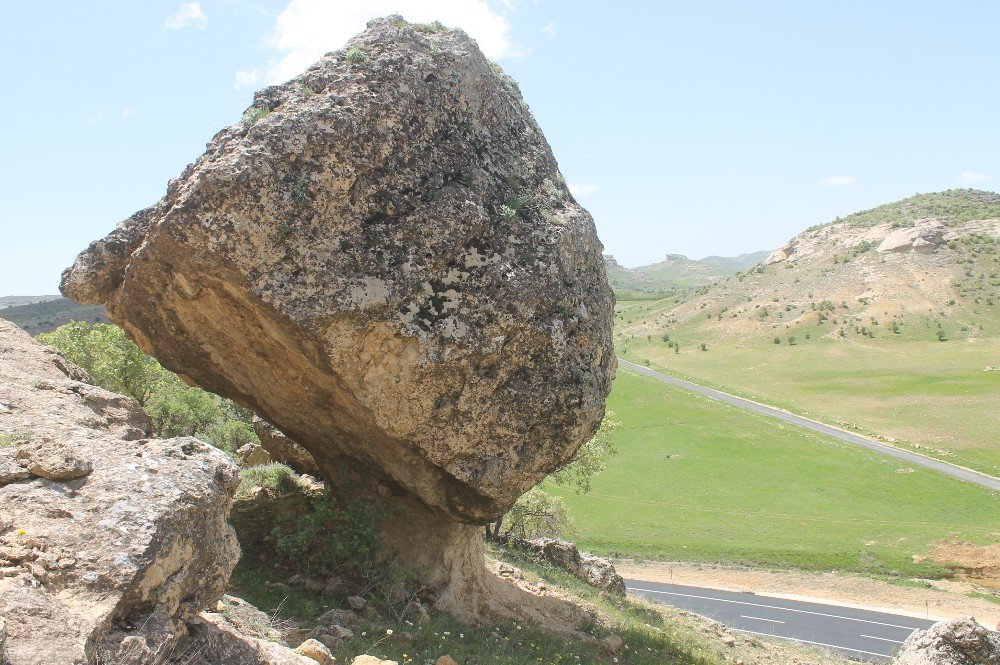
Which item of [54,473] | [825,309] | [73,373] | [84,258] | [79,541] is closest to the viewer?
[79,541]

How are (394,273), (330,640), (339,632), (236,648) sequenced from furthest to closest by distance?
(394,273) → (339,632) → (330,640) → (236,648)

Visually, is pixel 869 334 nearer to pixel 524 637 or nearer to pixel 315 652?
pixel 524 637

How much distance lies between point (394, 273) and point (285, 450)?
11.7m

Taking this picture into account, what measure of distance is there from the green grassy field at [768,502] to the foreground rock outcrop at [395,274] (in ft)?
107

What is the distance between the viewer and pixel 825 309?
369 ft

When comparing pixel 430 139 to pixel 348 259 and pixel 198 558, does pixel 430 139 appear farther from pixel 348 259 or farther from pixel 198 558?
pixel 198 558

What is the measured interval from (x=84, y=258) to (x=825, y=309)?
380 feet

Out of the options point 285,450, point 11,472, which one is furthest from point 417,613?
point 285,450

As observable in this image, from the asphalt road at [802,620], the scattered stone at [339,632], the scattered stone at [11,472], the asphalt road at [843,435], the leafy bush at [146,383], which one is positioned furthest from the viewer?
the asphalt road at [843,435]

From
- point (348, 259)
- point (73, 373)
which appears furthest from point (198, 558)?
point (73, 373)

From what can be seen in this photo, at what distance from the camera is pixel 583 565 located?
23328 mm

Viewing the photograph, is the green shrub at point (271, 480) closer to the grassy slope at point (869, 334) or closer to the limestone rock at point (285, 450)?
the limestone rock at point (285, 450)

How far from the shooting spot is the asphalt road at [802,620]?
28.8 meters

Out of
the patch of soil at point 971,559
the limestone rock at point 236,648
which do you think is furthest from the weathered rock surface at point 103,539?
the patch of soil at point 971,559
